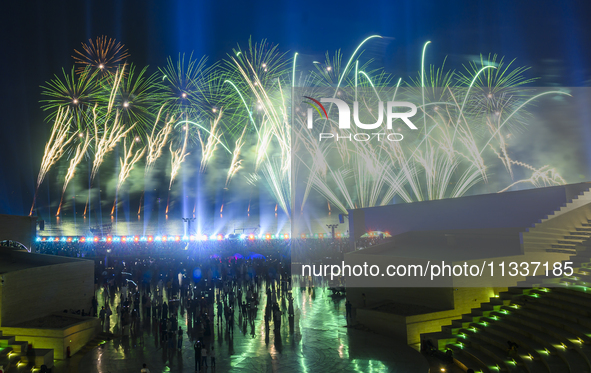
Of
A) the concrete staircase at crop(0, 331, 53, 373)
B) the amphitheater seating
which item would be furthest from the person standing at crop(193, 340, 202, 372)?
the amphitheater seating

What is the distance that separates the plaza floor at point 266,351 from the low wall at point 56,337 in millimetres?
426

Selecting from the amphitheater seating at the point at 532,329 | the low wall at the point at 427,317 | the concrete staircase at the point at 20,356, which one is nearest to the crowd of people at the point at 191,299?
the low wall at the point at 427,317

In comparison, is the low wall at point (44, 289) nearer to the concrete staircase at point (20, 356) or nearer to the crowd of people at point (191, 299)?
the crowd of people at point (191, 299)

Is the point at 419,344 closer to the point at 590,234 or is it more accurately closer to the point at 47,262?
the point at 590,234

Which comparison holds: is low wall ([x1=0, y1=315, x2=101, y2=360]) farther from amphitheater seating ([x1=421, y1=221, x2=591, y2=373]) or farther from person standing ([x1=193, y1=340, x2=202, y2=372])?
amphitheater seating ([x1=421, y1=221, x2=591, y2=373])

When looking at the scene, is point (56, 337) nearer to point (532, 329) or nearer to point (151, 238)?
point (532, 329)

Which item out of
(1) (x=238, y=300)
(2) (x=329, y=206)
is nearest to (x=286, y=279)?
(1) (x=238, y=300)

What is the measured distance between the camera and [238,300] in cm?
1906

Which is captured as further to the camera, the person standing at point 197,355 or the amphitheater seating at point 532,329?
the person standing at point 197,355

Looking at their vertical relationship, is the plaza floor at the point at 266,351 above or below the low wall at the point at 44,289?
below

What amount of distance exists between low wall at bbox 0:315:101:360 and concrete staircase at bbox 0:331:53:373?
0.26 meters

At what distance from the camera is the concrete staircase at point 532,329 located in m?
9.72

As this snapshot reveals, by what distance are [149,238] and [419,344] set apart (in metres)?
42.0

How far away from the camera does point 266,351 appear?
1270 cm
